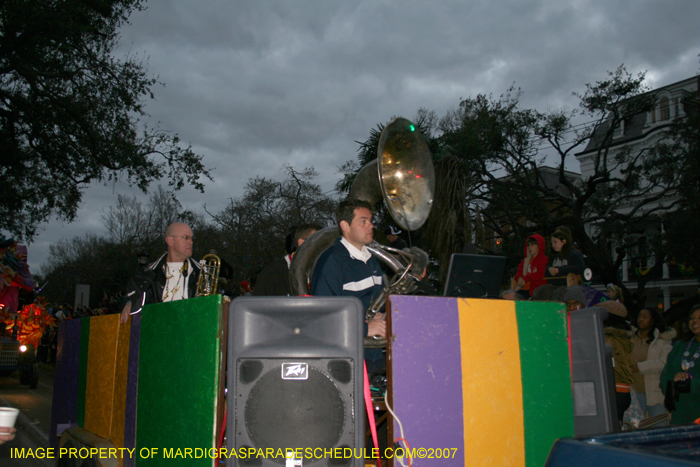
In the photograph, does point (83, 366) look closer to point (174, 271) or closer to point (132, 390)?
point (174, 271)

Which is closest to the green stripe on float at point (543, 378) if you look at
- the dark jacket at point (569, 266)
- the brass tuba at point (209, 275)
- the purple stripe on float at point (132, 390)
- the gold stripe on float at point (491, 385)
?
the gold stripe on float at point (491, 385)

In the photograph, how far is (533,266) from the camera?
5844mm

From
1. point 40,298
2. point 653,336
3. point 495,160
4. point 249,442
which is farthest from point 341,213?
point 495,160

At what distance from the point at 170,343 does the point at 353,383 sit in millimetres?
1123

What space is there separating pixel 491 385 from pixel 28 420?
6743 millimetres

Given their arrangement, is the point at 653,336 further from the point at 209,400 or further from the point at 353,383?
the point at 209,400

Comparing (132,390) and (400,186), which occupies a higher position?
(400,186)

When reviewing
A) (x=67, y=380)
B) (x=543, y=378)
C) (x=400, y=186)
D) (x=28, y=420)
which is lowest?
(x=28, y=420)

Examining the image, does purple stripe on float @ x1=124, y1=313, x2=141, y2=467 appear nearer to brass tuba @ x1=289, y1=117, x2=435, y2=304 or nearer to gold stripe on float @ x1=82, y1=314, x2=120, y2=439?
gold stripe on float @ x1=82, y1=314, x2=120, y2=439

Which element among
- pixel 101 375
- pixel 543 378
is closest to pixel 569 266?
pixel 543 378

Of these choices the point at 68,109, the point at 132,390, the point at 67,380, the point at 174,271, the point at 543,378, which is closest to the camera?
the point at 543,378

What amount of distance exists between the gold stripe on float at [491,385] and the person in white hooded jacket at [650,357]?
4.01 m

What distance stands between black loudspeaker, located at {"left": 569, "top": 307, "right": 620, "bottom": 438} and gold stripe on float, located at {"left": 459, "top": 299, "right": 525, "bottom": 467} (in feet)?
1.42

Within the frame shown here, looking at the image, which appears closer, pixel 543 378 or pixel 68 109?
pixel 543 378
